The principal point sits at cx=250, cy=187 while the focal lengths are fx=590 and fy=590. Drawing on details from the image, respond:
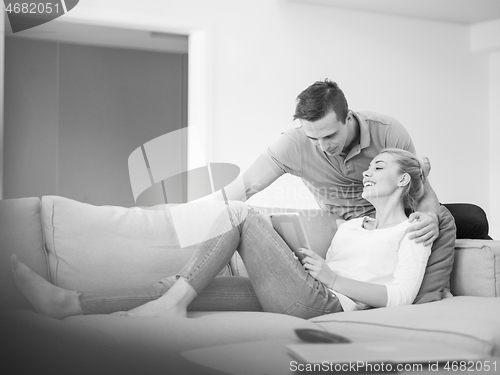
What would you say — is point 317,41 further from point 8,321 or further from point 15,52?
point 8,321

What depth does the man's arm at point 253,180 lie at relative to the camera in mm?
2180

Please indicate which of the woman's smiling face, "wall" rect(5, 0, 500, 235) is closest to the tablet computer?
the woman's smiling face

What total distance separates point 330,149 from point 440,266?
1.81ft

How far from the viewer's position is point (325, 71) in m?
4.51

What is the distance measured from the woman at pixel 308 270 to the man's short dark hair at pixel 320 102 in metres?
0.25

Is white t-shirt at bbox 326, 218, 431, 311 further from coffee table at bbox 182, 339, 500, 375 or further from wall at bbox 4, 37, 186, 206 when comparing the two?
wall at bbox 4, 37, 186, 206

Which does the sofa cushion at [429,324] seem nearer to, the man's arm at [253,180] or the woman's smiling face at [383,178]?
the woman's smiling face at [383,178]

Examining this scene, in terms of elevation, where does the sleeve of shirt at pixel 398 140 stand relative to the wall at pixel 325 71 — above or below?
below

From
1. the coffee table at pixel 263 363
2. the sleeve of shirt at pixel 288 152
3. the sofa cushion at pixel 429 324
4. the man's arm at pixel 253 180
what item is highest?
the sleeve of shirt at pixel 288 152

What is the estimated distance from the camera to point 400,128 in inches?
84.9

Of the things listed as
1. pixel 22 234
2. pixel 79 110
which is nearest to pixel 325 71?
pixel 79 110

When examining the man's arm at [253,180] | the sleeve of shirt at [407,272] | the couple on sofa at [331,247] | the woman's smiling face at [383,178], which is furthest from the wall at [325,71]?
the sleeve of shirt at [407,272]

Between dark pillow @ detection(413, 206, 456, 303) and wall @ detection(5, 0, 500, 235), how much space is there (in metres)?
2.43

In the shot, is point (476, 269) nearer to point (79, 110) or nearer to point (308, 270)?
point (308, 270)
